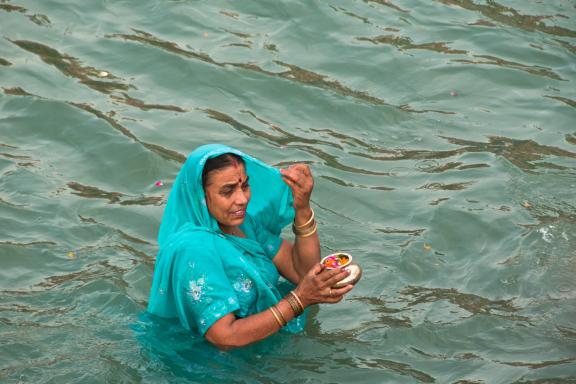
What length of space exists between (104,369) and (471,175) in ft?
12.1

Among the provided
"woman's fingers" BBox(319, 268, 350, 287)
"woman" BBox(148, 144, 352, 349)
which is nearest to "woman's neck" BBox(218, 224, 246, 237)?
"woman" BBox(148, 144, 352, 349)

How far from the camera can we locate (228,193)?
Result: 5316 millimetres

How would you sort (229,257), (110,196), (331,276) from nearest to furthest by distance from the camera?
(331,276) < (229,257) < (110,196)

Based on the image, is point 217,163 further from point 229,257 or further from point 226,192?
point 229,257

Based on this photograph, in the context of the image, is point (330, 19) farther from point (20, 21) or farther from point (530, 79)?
point (20, 21)

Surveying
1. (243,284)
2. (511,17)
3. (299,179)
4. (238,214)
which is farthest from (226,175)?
(511,17)

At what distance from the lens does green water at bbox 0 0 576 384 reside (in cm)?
576

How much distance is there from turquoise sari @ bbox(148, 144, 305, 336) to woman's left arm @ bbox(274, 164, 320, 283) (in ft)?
0.31

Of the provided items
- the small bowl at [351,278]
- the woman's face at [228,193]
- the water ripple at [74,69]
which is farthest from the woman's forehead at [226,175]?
the water ripple at [74,69]

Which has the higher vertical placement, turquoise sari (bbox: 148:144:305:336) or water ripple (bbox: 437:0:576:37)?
water ripple (bbox: 437:0:576:37)

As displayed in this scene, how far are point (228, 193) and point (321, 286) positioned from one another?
2.49 feet

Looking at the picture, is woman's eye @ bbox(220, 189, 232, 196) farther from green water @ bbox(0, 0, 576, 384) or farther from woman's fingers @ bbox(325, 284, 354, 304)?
green water @ bbox(0, 0, 576, 384)

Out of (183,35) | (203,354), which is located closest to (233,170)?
(203,354)

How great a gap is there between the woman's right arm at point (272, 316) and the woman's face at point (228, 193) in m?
0.56
